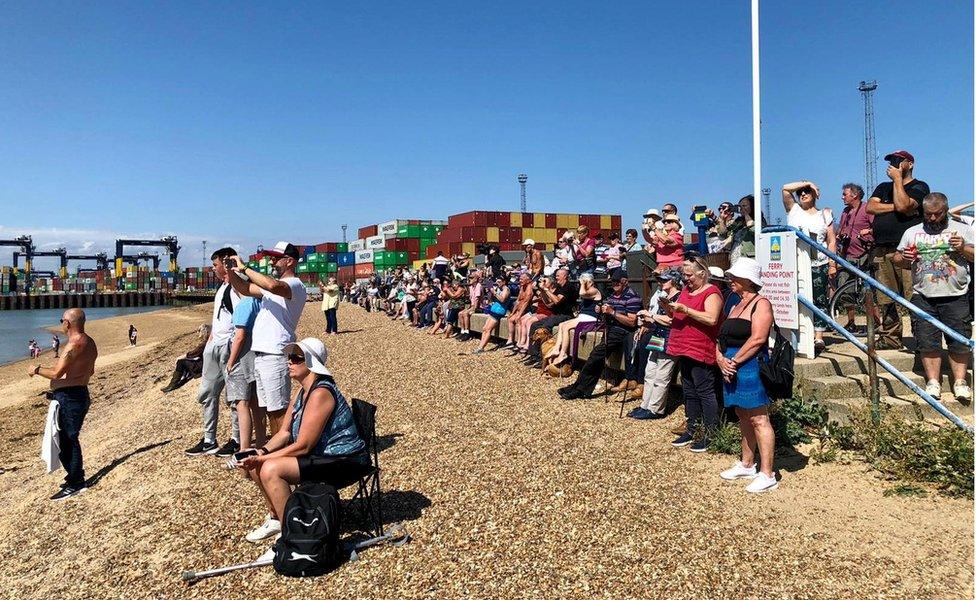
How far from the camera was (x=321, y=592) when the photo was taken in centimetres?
359

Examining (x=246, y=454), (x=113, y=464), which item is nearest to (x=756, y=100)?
(x=246, y=454)

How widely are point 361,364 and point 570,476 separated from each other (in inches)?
287

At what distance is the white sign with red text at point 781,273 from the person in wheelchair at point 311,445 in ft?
14.2

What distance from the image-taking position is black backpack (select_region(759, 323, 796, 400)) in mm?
4613

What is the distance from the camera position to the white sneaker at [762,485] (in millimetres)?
4625

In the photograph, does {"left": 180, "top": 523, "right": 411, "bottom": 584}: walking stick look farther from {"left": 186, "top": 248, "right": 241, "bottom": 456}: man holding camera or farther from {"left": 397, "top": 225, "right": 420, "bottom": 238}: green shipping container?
{"left": 397, "top": 225, "right": 420, "bottom": 238}: green shipping container

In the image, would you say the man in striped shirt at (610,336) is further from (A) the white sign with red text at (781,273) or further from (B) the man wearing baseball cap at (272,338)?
(B) the man wearing baseball cap at (272,338)

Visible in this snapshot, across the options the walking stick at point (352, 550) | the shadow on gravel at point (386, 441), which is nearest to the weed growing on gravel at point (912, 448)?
the walking stick at point (352, 550)

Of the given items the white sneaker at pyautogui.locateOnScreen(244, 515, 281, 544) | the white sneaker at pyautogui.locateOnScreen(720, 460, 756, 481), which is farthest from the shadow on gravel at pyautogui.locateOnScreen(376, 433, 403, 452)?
the white sneaker at pyautogui.locateOnScreen(720, 460, 756, 481)

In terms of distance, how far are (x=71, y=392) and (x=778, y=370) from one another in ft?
19.9

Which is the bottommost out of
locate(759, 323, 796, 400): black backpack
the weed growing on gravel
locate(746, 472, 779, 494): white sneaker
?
locate(746, 472, 779, 494): white sneaker

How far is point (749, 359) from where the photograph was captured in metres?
4.59

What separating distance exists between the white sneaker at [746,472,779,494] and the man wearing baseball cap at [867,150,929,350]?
3009mm

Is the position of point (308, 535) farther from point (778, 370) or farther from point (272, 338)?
point (778, 370)
